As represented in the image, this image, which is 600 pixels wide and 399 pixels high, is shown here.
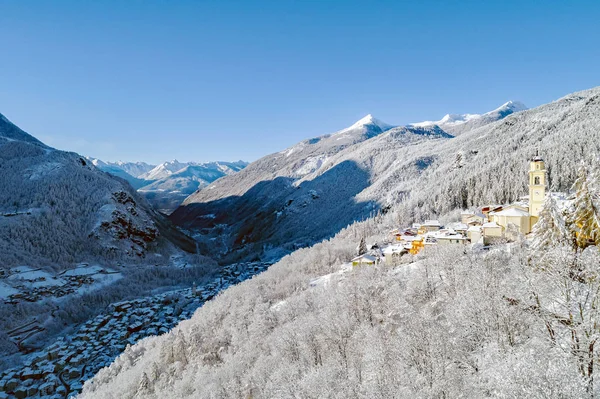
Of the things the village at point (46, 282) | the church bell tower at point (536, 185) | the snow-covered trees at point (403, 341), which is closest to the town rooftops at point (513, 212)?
the church bell tower at point (536, 185)

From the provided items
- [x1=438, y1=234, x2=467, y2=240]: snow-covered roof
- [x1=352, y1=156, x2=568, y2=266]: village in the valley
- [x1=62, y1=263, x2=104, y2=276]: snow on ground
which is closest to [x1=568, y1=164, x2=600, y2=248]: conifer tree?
[x1=352, y1=156, x2=568, y2=266]: village in the valley

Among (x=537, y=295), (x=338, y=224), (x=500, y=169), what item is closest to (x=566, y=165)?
(x=500, y=169)

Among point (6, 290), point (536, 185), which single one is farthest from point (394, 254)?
point (6, 290)

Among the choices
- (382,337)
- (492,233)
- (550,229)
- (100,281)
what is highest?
(550,229)

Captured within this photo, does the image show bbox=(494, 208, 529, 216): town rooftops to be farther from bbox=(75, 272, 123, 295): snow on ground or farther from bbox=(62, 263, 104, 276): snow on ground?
bbox=(62, 263, 104, 276): snow on ground

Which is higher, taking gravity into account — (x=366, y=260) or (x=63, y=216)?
(x=63, y=216)

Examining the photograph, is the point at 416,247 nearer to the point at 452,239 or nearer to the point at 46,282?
the point at 452,239

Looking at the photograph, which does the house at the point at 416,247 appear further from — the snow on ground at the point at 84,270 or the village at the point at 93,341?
the snow on ground at the point at 84,270
